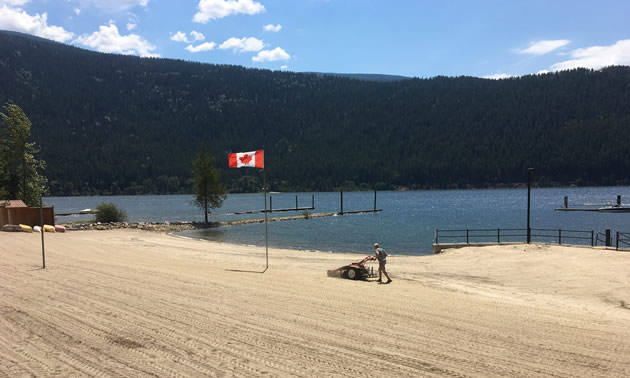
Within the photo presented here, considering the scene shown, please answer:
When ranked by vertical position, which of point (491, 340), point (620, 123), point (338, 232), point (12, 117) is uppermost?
point (620, 123)

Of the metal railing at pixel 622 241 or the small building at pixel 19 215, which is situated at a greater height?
the small building at pixel 19 215

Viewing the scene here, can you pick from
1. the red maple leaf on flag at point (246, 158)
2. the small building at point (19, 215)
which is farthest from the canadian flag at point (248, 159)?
the small building at point (19, 215)

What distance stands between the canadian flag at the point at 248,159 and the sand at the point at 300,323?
445cm

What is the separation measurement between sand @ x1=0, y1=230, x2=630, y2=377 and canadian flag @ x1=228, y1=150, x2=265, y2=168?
14.6ft

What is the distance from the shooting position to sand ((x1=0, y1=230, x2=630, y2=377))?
23.2 ft

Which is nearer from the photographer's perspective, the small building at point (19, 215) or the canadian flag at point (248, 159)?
the canadian flag at point (248, 159)

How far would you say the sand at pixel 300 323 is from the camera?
7.09 m

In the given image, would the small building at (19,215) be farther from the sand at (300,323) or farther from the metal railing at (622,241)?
the metal railing at (622,241)

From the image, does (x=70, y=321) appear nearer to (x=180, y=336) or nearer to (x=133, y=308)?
(x=133, y=308)

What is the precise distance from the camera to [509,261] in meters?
21.0

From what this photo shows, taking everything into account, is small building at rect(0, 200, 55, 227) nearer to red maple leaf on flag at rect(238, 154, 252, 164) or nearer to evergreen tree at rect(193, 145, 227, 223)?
red maple leaf on flag at rect(238, 154, 252, 164)

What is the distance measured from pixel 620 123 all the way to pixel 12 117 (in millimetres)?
233551

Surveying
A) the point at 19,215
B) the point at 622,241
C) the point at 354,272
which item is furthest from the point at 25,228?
the point at 622,241

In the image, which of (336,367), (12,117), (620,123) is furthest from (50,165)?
(620,123)
